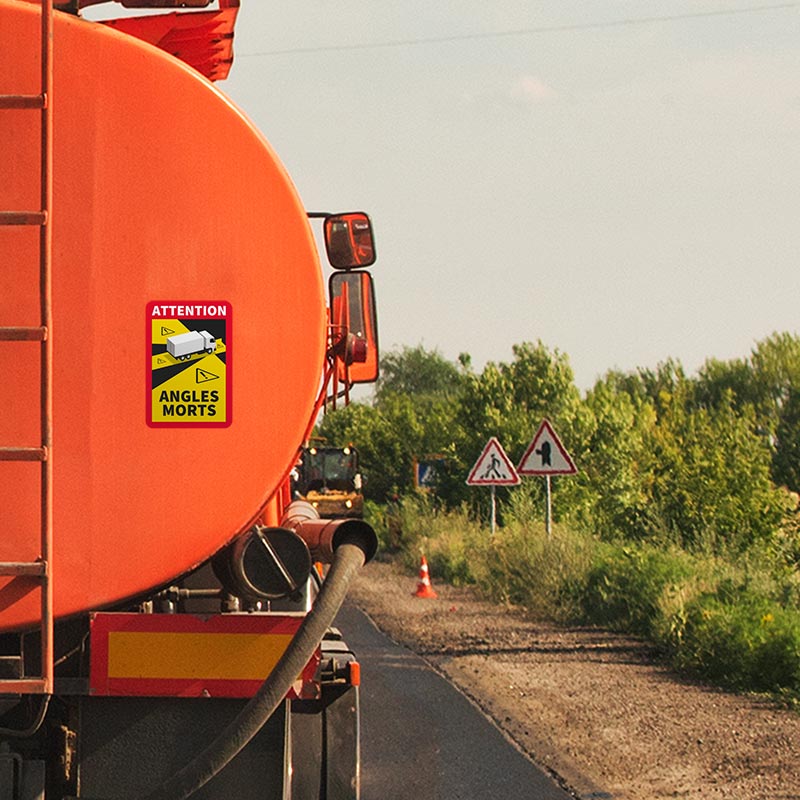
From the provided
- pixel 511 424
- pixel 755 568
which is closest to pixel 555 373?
pixel 511 424

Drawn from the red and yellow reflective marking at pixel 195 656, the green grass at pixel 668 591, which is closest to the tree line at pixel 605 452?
the green grass at pixel 668 591

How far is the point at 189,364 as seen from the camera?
16.6 feet

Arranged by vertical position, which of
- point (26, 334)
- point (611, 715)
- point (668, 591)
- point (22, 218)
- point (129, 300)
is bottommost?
point (611, 715)

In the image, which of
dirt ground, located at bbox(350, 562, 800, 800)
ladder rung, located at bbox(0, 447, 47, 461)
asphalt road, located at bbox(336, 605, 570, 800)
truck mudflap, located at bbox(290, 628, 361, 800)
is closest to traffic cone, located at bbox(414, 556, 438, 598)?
dirt ground, located at bbox(350, 562, 800, 800)

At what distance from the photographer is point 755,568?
18.4 meters

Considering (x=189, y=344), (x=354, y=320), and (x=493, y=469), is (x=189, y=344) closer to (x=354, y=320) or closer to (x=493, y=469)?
(x=354, y=320)

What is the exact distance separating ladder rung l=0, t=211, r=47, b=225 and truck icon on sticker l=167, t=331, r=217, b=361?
0.56 meters

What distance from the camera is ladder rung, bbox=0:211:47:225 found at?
15.5 feet

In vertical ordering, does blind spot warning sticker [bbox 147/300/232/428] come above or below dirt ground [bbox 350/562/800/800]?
above

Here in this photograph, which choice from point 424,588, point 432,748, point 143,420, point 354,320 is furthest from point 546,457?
point 143,420

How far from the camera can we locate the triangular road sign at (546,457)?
802 inches

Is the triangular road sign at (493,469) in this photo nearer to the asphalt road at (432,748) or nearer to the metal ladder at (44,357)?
the asphalt road at (432,748)

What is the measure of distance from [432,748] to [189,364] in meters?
5.97

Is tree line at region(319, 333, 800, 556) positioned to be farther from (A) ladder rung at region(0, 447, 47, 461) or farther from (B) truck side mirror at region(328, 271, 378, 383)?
(A) ladder rung at region(0, 447, 47, 461)
